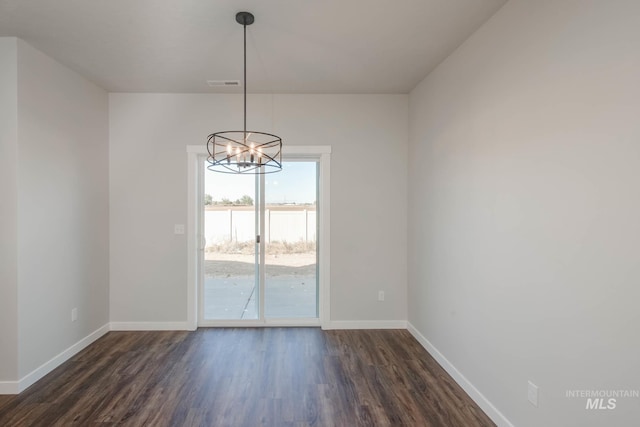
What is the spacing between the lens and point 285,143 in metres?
3.93

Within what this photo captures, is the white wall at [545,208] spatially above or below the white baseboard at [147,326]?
above

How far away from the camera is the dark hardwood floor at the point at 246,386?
7.49 feet

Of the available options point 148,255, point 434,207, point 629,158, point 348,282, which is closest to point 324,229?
point 348,282

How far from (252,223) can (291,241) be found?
1.82 feet

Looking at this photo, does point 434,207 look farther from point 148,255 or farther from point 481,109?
point 148,255

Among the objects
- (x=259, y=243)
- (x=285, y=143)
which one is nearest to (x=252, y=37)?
(x=285, y=143)

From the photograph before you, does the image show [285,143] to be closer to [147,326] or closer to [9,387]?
[147,326]

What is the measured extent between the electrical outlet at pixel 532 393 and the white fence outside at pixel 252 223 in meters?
2.75

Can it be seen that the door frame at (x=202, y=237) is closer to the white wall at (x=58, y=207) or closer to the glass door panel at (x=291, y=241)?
the glass door panel at (x=291, y=241)

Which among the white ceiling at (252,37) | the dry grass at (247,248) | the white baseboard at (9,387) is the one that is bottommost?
the white baseboard at (9,387)

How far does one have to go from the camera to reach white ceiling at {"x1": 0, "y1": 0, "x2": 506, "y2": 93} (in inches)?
86.4

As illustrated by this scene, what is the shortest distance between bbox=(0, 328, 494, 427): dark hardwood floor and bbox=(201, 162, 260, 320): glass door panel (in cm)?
55

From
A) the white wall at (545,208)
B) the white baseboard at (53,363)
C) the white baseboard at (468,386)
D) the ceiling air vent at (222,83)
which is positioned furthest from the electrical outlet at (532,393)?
the white baseboard at (53,363)

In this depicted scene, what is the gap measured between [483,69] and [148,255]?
156 inches
